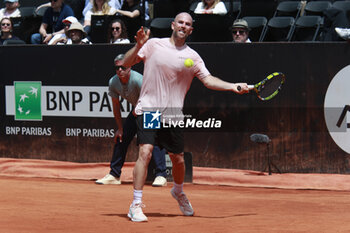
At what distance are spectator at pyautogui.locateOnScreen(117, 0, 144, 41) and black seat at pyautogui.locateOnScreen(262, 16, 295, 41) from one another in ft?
7.16

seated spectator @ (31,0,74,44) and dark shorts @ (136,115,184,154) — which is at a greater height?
seated spectator @ (31,0,74,44)

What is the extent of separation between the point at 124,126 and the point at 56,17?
145 inches

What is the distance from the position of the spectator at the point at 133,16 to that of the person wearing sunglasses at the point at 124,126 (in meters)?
2.07

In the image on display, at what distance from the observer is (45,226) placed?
19.2 feet

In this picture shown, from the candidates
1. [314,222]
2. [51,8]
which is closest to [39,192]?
[314,222]

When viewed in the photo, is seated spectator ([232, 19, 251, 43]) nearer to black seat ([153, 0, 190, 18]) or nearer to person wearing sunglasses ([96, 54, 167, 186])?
person wearing sunglasses ([96, 54, 167, 186])

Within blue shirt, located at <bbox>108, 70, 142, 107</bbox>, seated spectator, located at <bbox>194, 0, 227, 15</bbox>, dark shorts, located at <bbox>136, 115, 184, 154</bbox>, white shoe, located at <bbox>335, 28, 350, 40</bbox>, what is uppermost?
seated spectator, located at <bbox>194, 0, 227, 15</bbox>

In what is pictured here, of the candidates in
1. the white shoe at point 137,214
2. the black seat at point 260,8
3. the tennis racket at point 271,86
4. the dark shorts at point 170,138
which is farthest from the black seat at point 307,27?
the white shoe at point 137,214

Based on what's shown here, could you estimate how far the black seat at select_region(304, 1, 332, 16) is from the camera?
1126 centimetres

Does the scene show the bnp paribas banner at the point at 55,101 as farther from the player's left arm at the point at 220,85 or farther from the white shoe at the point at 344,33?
the player's left arm at the point at 220,85

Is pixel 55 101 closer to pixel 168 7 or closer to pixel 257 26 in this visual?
pixel 168 7

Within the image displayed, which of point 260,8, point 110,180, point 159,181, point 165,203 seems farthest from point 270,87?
point 260,8

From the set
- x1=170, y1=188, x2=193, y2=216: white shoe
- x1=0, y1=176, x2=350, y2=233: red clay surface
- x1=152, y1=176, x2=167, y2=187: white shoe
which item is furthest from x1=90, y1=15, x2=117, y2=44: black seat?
x1=170, y1=188, x2=193, y2=216: white shoe

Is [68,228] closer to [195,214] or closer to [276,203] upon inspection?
[195,214]
